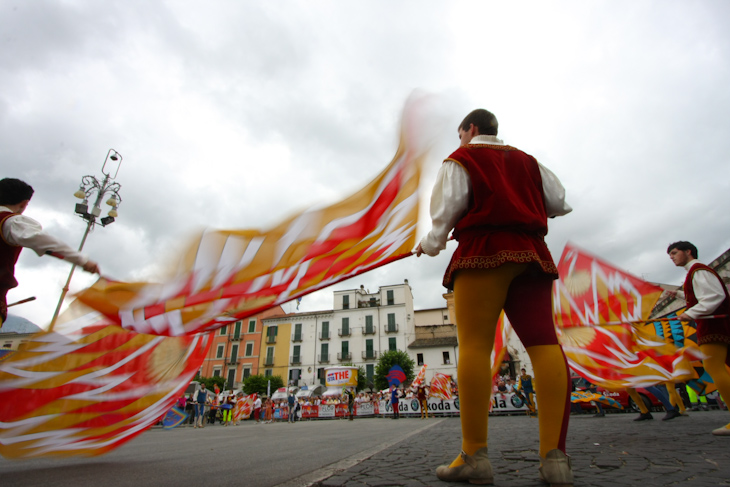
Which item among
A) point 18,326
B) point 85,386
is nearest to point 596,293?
point 85,386

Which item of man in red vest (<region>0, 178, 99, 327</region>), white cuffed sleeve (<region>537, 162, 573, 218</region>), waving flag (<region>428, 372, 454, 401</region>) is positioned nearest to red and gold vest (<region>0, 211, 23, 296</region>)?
man in red vest (<region>0, 178, 99, 327</region>)

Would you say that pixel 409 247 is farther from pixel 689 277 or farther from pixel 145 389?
pixel 689 277

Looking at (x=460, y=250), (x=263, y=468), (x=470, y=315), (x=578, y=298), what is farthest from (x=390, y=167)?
(x=578, y=298)

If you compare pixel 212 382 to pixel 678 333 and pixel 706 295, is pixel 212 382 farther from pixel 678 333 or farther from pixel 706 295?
pixel 706 295

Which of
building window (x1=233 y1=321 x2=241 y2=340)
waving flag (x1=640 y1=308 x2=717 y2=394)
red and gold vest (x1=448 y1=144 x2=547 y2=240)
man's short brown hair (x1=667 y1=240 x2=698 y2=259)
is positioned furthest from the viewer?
building window (x1=233 y1=321 x2=241 y2=340)

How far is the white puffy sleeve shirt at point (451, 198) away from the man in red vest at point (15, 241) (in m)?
2.32

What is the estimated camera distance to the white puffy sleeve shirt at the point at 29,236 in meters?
2.48

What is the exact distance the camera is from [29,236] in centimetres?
247

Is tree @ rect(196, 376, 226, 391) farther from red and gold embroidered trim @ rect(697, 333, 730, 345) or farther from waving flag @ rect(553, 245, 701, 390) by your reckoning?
red and gold embroidered trim @ rect(697, 333, 730, 345)

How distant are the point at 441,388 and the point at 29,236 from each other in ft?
58.5

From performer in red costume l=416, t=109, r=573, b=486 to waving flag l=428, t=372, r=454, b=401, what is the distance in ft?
55.1

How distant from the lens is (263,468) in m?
2.85

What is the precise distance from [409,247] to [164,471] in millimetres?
2532

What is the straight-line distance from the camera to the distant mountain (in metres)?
2.75
